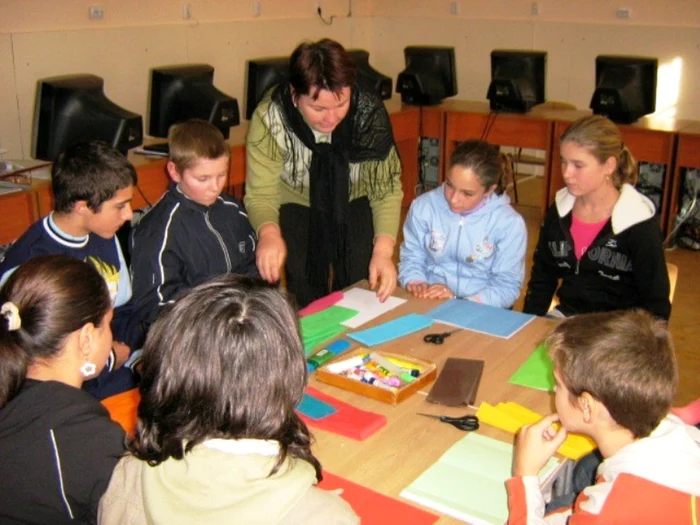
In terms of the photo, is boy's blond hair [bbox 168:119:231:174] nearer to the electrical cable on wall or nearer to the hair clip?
the hair clip

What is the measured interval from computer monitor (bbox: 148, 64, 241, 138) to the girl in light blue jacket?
6.75ft

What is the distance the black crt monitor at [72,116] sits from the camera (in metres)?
3.51

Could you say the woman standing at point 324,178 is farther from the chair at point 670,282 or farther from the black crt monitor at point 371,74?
the black crt monitor at point 371,74

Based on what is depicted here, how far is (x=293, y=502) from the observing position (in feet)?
3.42

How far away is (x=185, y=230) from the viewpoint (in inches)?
92.8

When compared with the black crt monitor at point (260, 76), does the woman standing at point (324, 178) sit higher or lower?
lower

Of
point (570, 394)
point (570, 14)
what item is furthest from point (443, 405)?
point (570, 14)

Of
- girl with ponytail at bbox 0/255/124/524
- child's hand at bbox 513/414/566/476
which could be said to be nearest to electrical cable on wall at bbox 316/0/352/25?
girl with ponytail at bbox 0/255/124/524

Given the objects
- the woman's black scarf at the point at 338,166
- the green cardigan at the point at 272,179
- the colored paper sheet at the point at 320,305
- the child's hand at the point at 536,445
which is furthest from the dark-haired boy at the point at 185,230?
the child's hand at the point at 536,445

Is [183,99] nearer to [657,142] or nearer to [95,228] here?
[95,228]

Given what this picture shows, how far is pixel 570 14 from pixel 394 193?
13.9ft

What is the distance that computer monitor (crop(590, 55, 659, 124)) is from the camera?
16.2 feet

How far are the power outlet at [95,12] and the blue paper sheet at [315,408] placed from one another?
151 inches

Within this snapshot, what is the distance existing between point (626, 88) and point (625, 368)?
401cm
